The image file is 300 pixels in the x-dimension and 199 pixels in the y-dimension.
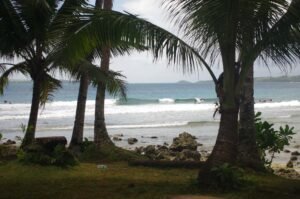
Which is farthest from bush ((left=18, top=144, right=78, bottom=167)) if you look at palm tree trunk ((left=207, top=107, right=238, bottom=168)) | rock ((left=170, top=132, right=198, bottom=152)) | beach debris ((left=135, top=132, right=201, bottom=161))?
rock ((left=170, top=132, right=198, bottom=152))

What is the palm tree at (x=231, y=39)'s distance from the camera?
5.33 metres

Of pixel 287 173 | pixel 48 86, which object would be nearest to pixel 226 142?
pixel 287 173

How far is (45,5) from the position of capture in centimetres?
949

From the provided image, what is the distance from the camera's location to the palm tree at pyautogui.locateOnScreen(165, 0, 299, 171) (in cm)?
533

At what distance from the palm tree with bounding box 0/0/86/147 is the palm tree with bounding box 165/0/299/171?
14.5 ft

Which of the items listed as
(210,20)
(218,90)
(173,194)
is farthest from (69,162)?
(210,20)

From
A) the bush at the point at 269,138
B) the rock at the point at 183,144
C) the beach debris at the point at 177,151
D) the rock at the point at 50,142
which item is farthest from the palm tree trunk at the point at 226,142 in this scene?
the rock at the point at 183,144

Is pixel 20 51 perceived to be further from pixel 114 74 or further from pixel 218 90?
pixel 218 90

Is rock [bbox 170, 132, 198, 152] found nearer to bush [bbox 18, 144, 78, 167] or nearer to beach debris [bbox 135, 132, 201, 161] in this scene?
beach debris [bbox 135, 132, 201, 161]

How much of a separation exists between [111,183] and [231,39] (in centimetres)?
272

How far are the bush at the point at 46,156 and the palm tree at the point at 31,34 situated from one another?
6.19 feet

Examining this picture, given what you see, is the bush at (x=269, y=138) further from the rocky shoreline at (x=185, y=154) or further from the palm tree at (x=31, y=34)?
the palm tree at (x=31, y=34)

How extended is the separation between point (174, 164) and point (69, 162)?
1.89m

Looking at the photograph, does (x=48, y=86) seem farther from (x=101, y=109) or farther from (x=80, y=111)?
(x=101, y=109)
